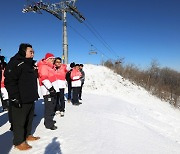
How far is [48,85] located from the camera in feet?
19.3

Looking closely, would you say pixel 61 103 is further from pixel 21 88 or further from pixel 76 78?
pixel 21 88

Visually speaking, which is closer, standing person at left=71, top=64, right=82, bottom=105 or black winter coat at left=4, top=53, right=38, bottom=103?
black winter coat at left=4, top=53, right=38, bottom=103

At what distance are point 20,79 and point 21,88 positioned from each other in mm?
178

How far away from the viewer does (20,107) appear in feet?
14.9

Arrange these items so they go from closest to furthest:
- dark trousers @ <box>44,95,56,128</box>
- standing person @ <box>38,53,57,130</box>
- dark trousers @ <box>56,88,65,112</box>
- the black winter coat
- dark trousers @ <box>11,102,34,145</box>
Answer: the black winter coat
dark trousers @ <box>11,102,34,145</box>
standing person @ <box>38,53,57,130</box>
dark trousers @ <box>44,95,56,128</box>
dark trousers @ <box>56,88,65,112</box>

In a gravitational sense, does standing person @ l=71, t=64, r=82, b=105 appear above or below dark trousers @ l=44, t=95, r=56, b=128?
above

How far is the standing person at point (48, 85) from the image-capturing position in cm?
593

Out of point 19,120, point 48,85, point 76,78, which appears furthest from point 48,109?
point 76,78

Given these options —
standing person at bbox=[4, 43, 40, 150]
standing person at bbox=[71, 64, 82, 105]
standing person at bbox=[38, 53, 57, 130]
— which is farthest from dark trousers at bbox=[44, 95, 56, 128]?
standing person at bbox=[71, 64, 82, 105]

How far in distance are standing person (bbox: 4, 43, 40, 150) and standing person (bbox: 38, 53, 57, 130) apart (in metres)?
1.08

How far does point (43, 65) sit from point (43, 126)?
1.76 m

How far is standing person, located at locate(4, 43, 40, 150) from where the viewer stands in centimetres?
445

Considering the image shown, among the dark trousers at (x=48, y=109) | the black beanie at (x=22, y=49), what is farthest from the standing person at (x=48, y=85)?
the black beanie at (x=22, y=49)

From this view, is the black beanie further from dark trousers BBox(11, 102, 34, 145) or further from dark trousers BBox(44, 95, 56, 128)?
dark trousers BBox(44, 95, 56, 128)
